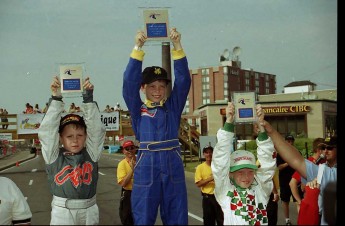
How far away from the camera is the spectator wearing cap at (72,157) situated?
3.03 meters

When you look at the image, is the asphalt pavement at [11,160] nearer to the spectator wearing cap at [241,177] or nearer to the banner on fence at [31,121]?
the banner on fence at [31,121]

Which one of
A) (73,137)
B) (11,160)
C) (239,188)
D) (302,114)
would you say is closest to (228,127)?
(239,188)

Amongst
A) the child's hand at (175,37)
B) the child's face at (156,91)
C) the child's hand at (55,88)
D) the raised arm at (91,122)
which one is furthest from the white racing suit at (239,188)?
the child's hand at (55,88)

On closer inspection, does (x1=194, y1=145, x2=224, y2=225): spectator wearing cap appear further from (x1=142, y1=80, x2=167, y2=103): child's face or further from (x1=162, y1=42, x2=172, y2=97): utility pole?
(x1=142, y1=80, x2=167, y2=103): child's face

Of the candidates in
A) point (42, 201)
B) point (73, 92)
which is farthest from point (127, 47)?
point (42, 201)

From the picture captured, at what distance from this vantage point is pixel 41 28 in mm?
3656

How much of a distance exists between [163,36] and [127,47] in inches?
27.0

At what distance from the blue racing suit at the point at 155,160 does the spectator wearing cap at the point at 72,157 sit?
1.09ft

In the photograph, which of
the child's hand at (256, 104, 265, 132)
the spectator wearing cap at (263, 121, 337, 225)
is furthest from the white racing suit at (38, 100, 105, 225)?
the spectator wearing cap at (263, 121, 337, 225)

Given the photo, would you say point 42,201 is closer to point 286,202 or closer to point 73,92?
point 286,202

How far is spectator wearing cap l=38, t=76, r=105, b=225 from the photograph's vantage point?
3033 millimetres

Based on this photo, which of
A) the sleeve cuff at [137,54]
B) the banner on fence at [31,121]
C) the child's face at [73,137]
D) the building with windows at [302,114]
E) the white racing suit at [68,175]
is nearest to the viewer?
the sleeve cuff at [137,54]

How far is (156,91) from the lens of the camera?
306cm

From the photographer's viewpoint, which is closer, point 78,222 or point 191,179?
point 78,222
